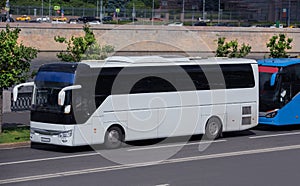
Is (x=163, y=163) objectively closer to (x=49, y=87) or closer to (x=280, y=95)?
(x=49, y=87)

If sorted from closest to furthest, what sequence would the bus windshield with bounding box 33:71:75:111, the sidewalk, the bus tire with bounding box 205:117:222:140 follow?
the bus windshield with bounding box 33:71:75:111 < the bus tire with bounding box 205:117:222:140 < the sidewalk

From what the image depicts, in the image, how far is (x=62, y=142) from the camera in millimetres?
18109

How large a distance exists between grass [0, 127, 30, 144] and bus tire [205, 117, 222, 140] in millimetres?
5794

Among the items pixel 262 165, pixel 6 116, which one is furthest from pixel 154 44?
pixel 262 165

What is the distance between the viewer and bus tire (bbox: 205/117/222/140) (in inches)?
845

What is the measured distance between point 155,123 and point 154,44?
50.7m

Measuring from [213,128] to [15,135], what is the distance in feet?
21.1

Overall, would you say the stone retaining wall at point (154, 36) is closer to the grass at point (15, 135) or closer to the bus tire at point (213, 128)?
the grass at point (15, 135)

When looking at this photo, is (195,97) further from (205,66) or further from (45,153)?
(45,153)

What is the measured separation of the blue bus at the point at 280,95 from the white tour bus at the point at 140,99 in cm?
149

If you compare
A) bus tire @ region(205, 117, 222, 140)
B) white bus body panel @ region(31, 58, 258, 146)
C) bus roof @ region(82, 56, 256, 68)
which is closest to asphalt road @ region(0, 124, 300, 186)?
bus tire @ region(205, 117, 222, 140)

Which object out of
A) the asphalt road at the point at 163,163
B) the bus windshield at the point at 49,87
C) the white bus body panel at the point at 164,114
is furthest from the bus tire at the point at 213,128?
the bus windshield at the point at 49,87

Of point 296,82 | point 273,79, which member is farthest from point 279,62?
point 296,82

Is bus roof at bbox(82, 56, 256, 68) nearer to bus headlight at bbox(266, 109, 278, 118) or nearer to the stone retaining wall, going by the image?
bus headlight at bbox(266, 109, 278, 118)
